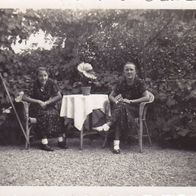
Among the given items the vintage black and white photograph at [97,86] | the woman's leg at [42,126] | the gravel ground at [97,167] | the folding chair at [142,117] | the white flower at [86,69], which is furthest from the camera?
the white flower at [86,69]

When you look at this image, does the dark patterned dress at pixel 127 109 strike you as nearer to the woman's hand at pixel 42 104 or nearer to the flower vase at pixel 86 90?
the flower vase at pixel 86 90

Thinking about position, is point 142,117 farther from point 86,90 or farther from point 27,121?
point 27,121

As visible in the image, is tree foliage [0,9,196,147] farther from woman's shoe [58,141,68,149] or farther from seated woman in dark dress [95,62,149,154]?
woman's shoe [58,141,68,149]

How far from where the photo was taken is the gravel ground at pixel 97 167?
234 centimetres

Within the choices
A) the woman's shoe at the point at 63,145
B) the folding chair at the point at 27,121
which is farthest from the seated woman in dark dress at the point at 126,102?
the folding chair at the point at 27,121

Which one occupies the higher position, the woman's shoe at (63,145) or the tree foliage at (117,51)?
the tree foliage at (117,51)

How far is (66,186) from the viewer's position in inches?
90.9

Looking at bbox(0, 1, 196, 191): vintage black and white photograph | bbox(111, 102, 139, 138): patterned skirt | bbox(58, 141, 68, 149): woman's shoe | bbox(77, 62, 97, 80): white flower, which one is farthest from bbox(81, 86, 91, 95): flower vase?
bbox(58, 141, 68, 149): woman's shoe

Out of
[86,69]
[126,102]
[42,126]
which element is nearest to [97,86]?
[86,69]

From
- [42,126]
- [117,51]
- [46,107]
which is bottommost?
[42,126]

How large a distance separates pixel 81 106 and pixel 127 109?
33 centimetres

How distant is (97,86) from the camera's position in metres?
3.30
